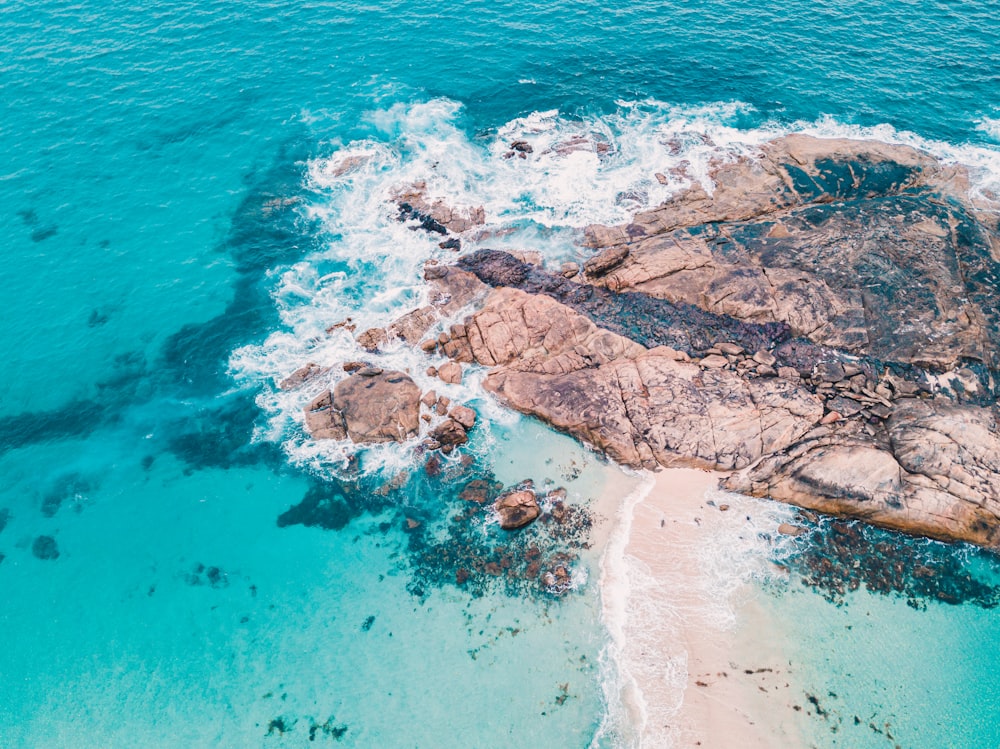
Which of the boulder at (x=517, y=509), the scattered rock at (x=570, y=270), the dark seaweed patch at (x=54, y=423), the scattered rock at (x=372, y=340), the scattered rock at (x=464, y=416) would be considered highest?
the scattered rock at (x=570, y=270)

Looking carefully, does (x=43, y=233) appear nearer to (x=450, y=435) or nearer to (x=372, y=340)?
(x=372, y=340)

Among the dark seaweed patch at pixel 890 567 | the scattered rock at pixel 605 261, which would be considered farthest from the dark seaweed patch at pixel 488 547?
the scattered rock at pixel 605 261

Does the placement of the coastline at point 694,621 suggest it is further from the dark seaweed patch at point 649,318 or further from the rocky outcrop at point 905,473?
the dark seaweed patch at point 649,318

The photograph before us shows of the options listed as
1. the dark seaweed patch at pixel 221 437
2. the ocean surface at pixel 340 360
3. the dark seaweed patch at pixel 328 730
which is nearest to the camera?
the dark seaweed patch at pixel 328 730

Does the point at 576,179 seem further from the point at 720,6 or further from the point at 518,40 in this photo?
the point at 720,6

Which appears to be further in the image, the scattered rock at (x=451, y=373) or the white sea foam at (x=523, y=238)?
the scattered rock at (x=451, y=373)

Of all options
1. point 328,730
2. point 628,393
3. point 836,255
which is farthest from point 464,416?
point 836,255

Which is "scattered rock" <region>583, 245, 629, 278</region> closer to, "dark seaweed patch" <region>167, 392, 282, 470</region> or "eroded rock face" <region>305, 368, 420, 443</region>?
"eroded rock face" <region>305, 368, 420, 443</region>

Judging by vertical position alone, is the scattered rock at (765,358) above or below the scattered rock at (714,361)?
above
